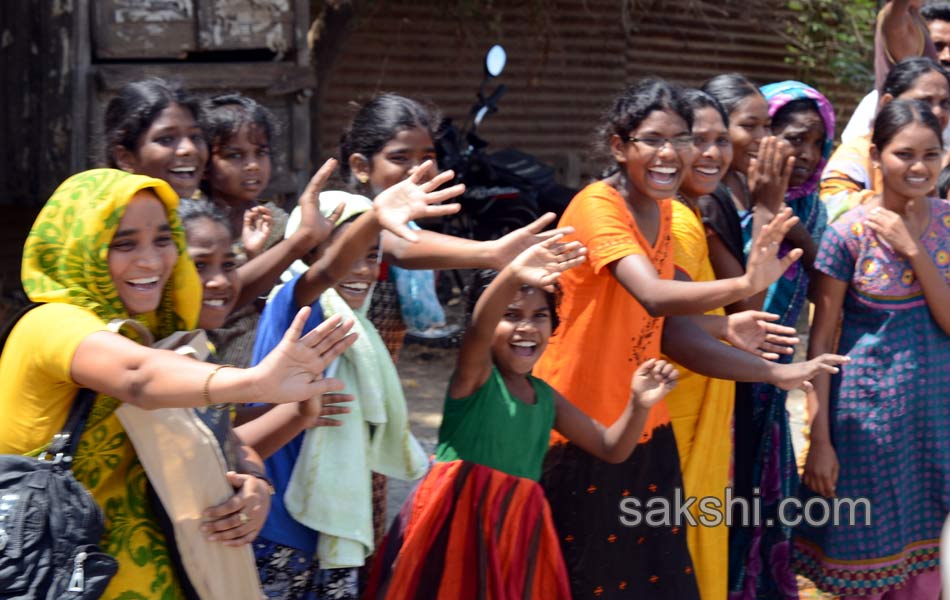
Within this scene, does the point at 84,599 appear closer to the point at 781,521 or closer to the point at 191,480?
the point at 191,480

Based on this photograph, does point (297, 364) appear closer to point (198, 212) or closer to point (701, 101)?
point (198, 212)

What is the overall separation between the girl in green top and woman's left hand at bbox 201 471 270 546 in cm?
80

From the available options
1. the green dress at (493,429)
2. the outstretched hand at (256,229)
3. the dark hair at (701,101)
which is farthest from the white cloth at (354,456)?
the dark hair at (701,101)

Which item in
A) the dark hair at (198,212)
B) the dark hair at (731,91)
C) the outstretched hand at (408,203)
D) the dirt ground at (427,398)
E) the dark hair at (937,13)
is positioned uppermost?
the dark hair at (937,13)

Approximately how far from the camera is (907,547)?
372cm

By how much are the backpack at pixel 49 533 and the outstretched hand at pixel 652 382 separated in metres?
1.45

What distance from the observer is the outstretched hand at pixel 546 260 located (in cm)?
268

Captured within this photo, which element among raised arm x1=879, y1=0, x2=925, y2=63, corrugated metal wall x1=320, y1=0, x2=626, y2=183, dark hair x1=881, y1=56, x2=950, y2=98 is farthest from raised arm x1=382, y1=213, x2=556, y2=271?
corrugated metal wall x1=320, y1=0, x2=626, y2=183

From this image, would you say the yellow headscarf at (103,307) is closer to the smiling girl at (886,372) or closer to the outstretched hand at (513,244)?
the outstretched hand at (513,244)

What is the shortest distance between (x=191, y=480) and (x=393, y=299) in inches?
50.0

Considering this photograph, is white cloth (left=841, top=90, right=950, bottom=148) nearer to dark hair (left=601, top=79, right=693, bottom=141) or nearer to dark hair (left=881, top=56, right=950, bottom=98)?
dark hair (left=881, top=56, right=950, bottom=98)

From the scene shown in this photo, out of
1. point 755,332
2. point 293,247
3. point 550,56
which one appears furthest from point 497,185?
point 293,247

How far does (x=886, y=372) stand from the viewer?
3.68 meters

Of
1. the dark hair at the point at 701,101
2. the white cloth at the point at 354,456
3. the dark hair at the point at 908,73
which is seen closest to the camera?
the white cloth at the point at 354,456
